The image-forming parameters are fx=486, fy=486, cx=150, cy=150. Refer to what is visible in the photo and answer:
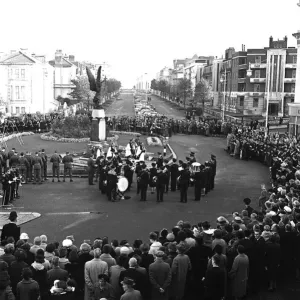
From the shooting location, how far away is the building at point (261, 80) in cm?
7169

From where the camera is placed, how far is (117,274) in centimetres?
880

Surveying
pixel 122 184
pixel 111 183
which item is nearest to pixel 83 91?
pixel 122 184

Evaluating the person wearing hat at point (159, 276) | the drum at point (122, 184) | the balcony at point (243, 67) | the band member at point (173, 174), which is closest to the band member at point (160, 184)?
the drum at point (122, 184)

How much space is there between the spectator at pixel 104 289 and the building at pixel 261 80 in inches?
2318

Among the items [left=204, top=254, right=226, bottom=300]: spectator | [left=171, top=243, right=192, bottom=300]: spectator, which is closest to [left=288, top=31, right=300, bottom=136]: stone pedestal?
[left=171, top=243, right=192, bottom=300]: spectator

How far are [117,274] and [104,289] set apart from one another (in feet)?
1.44

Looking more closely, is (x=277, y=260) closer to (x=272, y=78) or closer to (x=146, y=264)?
(x=146, y=264)

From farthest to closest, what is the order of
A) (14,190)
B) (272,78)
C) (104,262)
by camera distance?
(272,78)
(14,190)
(104,262)

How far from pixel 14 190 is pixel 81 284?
37.9 feet

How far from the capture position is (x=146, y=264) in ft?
30.4

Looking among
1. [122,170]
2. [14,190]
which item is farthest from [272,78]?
[14,190]

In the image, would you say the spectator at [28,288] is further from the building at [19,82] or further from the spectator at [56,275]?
the building at [19,82]

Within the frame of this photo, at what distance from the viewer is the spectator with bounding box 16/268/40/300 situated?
26.6 ft

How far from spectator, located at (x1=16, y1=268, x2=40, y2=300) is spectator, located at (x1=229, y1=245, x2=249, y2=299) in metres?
3.91
